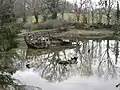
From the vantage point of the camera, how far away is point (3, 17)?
73.2 feet

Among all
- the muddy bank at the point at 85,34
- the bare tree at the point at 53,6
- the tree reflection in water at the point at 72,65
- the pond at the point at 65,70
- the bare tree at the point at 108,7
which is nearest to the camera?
the pond at the point at 65,70

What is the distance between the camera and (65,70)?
12.7 meters

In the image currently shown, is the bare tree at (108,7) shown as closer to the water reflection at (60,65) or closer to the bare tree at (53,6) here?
the bare tree at (53,6)

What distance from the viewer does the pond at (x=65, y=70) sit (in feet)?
34.0

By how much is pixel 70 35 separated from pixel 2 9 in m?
8.63

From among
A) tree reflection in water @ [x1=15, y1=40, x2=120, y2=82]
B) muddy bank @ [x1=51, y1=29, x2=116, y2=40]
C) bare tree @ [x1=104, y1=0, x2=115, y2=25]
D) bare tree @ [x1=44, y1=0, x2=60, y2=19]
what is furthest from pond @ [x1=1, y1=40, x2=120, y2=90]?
bare tree @ [x1=44, y1=0, x2=60, y2=19]

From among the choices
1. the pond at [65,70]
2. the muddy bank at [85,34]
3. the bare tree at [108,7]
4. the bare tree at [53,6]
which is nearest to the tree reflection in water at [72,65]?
the pond at [65,70]

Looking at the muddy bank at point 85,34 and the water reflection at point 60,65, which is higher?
the water reflection at point 60,65

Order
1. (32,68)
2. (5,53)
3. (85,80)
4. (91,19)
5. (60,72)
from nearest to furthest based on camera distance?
(85,80), (60,72), (32,68), (5,53), (91,19)

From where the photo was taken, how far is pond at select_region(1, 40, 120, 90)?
10352 millimetres

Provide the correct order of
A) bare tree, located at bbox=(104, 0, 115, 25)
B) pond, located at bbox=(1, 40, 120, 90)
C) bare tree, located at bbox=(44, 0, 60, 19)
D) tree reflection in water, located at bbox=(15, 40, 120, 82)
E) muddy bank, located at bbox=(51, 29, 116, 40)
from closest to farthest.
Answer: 1. pond, located at bbox=(1, 40, 120, 90)
2. tree reflection in water, located at bbox=(15, 40, 120, 82)
3. muddy bank, located at bbox=(51, 29, 116, 40)
4. bare tree, located at bbox=(104, 0, 115, 25)
5. bare tree, located at bbox=(44, 0, 60, 19)

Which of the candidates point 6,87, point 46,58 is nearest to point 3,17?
point 46,58

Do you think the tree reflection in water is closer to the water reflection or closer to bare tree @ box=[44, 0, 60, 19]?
the water reflection

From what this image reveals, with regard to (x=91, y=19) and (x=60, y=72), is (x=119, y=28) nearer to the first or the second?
(x=91, y=19)
